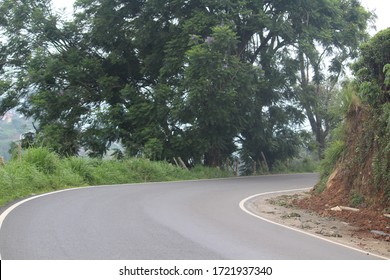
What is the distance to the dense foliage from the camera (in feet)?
78.7

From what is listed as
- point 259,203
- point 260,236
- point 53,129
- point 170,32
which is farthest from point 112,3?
point 260,236

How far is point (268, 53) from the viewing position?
1091 inches

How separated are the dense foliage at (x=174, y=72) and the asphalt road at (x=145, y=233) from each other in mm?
11760

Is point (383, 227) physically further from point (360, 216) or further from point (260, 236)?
point (260, 236)

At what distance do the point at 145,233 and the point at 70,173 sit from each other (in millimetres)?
10606

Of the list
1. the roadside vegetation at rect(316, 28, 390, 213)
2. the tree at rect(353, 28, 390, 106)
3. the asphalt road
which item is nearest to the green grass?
the asphalt road

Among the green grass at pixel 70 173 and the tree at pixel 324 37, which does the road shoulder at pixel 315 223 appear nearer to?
the green grass at pixel 70 173

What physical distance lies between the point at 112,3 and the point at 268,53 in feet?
33.1

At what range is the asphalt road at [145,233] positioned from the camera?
6641 mm

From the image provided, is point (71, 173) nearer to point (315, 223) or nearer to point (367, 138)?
point (315, 223)

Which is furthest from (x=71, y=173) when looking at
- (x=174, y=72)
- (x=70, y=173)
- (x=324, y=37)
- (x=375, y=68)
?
(x=324, y=37)

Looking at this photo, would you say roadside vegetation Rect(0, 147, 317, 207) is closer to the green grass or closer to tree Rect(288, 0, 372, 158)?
the green grass

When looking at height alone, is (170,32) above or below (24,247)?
above

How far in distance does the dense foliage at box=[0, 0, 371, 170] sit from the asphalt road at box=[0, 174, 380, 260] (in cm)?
1176
